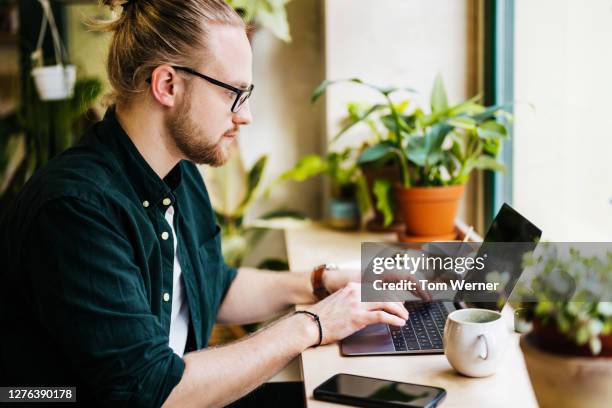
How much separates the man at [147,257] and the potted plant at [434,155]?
1.58 feet

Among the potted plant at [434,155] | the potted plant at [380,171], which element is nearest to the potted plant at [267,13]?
the potted plant at [380,171]

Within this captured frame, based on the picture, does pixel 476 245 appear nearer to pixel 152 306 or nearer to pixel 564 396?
pixel 152 306

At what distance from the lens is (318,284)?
1549 mm

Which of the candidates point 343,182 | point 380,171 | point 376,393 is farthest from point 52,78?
point 376,393

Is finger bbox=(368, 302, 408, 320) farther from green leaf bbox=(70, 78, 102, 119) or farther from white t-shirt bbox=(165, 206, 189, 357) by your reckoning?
green leaf bbox=(70, 78, 102, 119)

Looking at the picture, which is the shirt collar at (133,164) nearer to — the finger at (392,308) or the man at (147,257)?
the man at (147,257)

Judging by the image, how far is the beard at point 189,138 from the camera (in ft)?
4.38

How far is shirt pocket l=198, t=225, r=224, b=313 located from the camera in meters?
1.54

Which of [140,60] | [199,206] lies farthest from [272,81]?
[140,60]

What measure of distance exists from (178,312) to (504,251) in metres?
0.69

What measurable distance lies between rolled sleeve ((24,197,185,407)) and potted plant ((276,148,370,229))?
1.25m

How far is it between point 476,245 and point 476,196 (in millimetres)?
619

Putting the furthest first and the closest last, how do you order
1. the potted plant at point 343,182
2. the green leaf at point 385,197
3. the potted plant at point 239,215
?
the potted plant at point 239,215, the potted plant at point 343,182, the green leaf at point 385,197

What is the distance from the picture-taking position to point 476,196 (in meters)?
2.29
